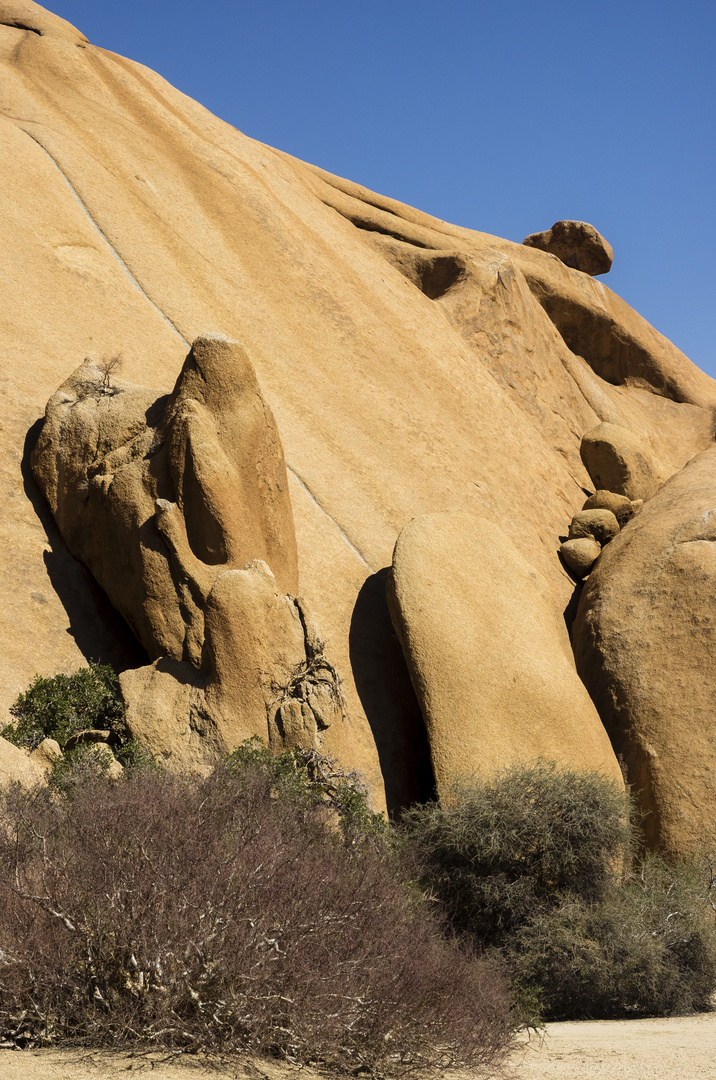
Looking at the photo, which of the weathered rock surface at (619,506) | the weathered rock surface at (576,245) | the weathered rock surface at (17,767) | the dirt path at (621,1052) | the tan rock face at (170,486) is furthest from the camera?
the weathered rock surface at (576,245)

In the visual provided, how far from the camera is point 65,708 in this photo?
31.8ft

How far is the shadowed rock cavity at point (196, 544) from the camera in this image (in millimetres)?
10039

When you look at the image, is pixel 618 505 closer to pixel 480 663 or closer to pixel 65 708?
pixel 480 663

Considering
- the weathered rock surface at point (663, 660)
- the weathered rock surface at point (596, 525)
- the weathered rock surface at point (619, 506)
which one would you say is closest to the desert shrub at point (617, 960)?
the weathered rock surface at point (663, 660)

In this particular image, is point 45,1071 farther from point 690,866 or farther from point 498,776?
point 690,866

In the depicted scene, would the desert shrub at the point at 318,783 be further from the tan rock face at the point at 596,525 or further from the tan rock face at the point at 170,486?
the tan rock face at the point at 596,525

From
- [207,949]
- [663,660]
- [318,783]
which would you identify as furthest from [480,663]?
[207,949]

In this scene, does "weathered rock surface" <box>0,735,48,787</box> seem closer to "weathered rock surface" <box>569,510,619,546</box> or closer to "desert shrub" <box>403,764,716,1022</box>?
"desert shrub" <box>403,764,716,1022</box>

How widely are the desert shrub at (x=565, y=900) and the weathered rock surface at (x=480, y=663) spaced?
104cm

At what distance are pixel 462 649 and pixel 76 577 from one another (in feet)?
16.2

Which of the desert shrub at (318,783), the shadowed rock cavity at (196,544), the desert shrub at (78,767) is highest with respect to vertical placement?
the shadowed rock cavity at (196,544)

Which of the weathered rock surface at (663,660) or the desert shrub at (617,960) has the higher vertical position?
the weathered rock surface at (663,660)

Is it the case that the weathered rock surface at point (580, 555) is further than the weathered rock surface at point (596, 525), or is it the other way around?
the weathered rock surface at point (596, 525)

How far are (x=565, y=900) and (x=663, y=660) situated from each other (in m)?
4.59
